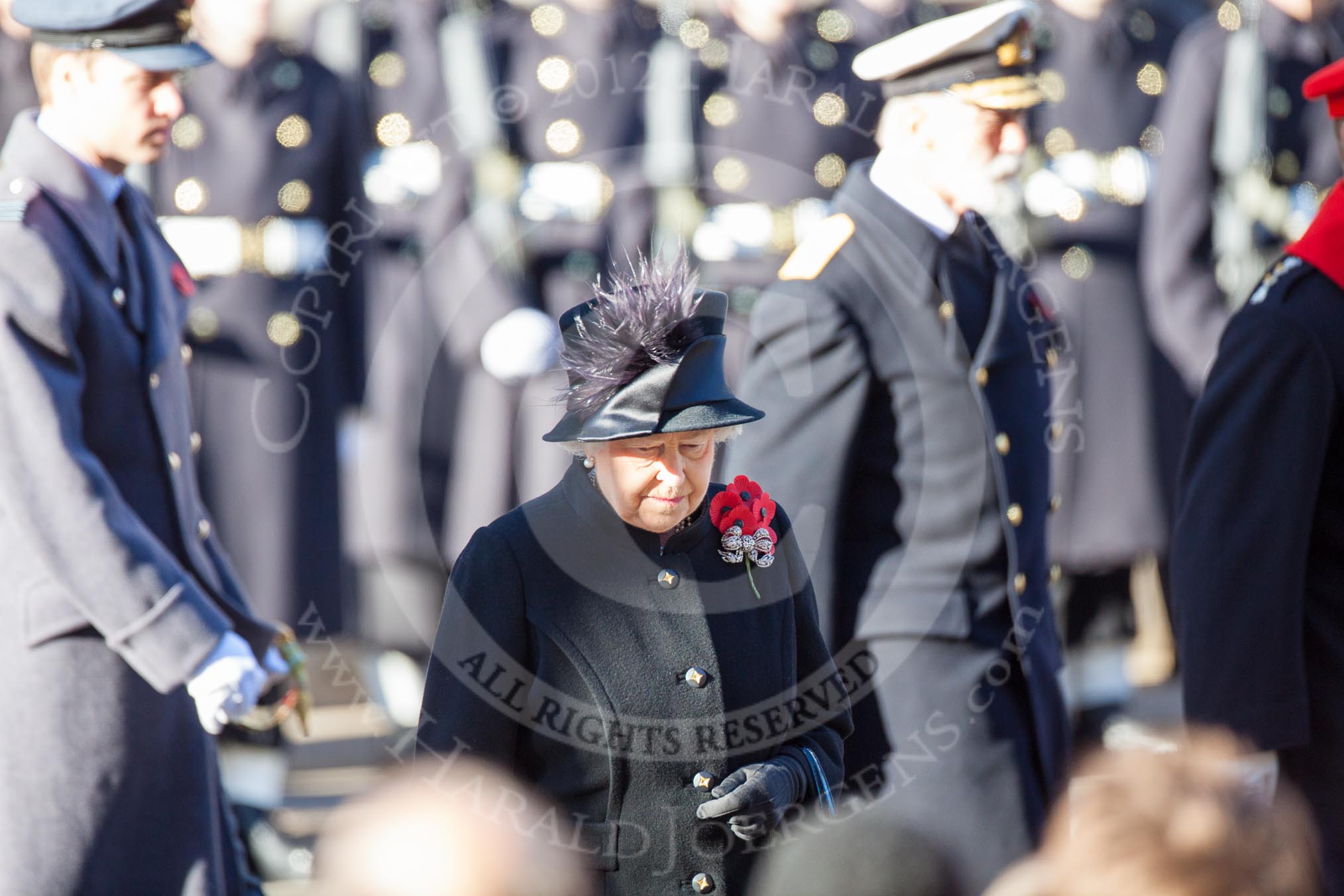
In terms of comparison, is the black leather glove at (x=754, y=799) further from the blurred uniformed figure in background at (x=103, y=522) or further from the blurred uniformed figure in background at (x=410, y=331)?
the blurred uniformed figure in background at (x=410, y=331)

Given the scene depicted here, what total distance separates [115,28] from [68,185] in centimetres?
30

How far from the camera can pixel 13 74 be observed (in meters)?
5.22

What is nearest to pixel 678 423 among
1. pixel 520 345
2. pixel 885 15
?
pixel 520 345

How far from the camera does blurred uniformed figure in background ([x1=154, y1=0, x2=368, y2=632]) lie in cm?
519

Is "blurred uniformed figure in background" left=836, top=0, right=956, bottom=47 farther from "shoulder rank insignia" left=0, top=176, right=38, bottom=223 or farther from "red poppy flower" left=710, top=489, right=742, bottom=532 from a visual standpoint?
"red poppy flower" left=710, top=489, right=742, bottom=532

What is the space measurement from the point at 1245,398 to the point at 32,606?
6.38ft

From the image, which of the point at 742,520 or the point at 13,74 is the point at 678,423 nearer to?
the point at 742,520

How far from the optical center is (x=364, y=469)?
234 inches

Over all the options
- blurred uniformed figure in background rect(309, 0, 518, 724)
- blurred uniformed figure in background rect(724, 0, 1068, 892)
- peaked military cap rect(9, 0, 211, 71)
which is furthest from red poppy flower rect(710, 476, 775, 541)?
blurred uniformed figure in background rect(309, 0, 518, 724)

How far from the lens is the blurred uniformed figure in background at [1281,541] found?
299 cm

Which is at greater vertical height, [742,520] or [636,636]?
[742,520]

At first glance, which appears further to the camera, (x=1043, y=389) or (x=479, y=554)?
(x=1043, y=389)

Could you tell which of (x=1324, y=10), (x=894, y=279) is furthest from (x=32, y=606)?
(x=1324, y=10)

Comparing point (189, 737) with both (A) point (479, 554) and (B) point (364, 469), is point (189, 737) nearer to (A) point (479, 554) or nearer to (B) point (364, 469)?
(A) point (479, 554)
